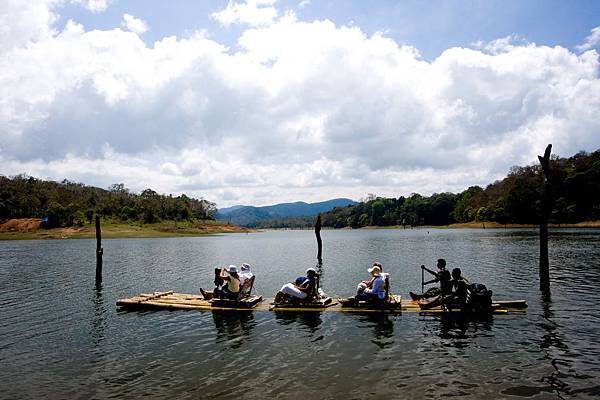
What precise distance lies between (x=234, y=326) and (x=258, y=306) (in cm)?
306

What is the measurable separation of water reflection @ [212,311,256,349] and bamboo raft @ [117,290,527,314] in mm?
385

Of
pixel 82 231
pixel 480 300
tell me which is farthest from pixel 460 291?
pixel 82 231

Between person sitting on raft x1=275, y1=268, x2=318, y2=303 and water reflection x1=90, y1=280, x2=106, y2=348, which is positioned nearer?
water reflection x1=90, y1=280, x2=106, y2=348

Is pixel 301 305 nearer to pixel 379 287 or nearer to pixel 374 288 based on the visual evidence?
pixel 374 288

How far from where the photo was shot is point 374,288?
21.8m

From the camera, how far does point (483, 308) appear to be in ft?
68.0

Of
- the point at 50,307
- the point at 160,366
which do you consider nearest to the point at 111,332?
the point at 160,366

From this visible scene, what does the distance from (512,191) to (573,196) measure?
17.7 meters

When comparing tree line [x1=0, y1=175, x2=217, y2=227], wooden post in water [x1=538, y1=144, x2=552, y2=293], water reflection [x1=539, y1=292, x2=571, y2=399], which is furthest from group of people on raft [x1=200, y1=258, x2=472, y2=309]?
tree line [x1=0, y1=175, x2=217, y2=227]

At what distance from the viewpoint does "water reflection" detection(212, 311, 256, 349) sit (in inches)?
718

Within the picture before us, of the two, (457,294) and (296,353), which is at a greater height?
(457,294)

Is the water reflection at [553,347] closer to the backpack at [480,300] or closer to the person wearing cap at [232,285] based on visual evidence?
the backpack at [480,300]

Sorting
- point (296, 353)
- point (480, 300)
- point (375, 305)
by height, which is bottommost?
point (296, 353)

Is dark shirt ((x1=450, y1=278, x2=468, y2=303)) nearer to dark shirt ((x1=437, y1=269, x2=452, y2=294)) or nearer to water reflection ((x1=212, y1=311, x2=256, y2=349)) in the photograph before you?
dark shirt ((x1=437, y1=269, x2=452, y2=294))
